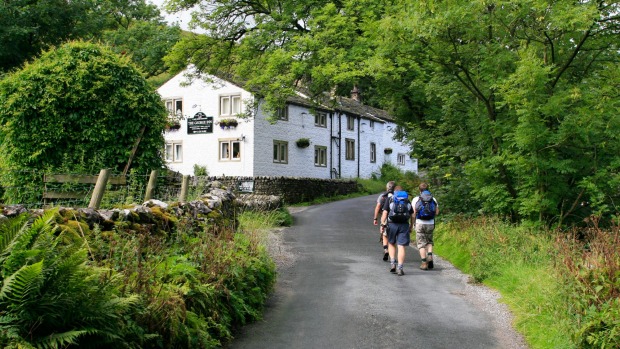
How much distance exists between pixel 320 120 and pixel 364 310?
35.3m

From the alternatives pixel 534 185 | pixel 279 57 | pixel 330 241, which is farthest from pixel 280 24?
pixel 534 185

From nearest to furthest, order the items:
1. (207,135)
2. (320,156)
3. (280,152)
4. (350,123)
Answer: (207,135)
(280,152)
(320,156)
(350,123)

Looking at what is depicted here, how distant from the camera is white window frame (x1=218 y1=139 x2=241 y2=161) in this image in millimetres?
37656

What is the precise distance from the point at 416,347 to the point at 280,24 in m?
19.6

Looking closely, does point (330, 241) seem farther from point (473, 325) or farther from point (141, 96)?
point (473, 325)

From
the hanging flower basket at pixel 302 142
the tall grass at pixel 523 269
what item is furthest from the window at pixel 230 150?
the tall grass at pixel 523 269

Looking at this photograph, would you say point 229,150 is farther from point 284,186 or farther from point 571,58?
point 571,58

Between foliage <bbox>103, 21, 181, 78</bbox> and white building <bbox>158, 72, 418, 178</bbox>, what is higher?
foliage <bbox>103, 21, 181, 78</bbox>

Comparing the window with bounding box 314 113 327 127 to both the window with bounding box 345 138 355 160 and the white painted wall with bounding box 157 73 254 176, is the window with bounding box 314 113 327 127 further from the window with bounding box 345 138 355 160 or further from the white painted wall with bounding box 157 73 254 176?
the white painted wall with bounding box 157 73 254 176

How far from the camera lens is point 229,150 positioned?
37.9 m

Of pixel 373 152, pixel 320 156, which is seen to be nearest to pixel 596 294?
pixel 320 156

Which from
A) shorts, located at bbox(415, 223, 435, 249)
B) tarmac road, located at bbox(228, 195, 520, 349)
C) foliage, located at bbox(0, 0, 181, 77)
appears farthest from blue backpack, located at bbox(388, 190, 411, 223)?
foliage, located at bbox(0, 0, 181, 77)

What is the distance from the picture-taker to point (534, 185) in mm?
14570

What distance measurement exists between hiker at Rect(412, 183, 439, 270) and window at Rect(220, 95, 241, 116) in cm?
2466
